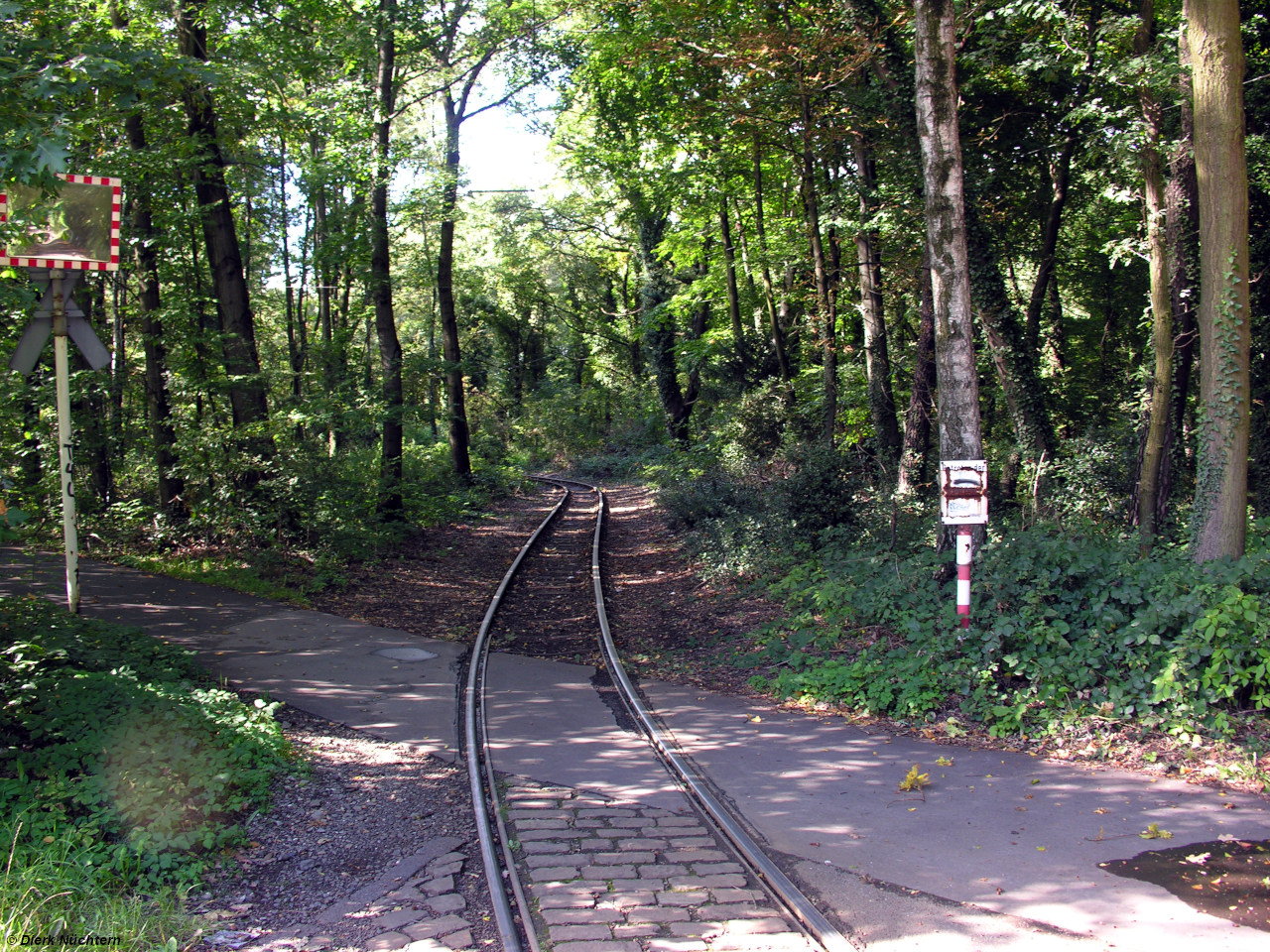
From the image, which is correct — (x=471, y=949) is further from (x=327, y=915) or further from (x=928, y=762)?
(x=928, y=762)

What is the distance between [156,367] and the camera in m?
13.8

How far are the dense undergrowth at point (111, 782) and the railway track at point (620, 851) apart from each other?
1.57m

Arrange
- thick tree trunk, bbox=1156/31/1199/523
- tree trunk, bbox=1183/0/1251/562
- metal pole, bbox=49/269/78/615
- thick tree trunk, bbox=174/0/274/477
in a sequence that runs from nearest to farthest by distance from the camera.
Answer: metal pole, bbox=49/269/78/615, tree trunk, bbox=1183/0/1251/562, thick tree trunk, bbox=1156/31/1199/523, thick tree trunk, bbox=174/0/274/477

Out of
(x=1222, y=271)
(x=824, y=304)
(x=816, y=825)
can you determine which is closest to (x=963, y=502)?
(x=1222, y=271)

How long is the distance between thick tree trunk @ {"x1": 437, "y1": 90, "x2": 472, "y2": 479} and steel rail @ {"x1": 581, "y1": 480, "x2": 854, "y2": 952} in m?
12.6

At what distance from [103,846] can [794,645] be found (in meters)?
6.35

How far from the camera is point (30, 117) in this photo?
16.5 feet

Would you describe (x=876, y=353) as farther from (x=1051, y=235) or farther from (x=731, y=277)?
(x=731, y=277)

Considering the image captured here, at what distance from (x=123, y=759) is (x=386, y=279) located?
1355 centimetres

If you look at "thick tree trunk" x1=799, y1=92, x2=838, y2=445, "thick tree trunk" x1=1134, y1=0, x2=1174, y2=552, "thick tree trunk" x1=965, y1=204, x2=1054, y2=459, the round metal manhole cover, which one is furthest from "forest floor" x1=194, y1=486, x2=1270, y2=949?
"thick tree trunk" x1=1134, y1=0, x2=1174, y2=552

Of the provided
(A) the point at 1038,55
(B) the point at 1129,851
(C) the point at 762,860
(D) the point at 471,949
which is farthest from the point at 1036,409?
(D) the point at 471,949

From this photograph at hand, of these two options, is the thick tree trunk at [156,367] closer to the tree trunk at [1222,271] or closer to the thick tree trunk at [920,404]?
the thick tree trunk at [920,404]

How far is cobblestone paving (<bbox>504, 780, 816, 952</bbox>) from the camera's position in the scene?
A: 4035mm

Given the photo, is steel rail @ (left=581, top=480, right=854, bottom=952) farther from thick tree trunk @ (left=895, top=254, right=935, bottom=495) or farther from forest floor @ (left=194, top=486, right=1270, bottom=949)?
thick tree trunk @ (left=895, top=254, right=935, bottom=495)
